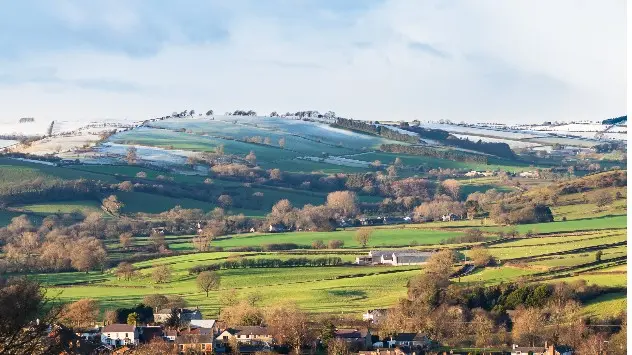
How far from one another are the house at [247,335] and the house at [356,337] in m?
2.29

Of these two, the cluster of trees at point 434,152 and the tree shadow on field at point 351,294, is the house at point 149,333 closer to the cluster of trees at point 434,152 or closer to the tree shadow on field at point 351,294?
the tree shadow on field at point 351,294

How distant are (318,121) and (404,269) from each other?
97.3 metres

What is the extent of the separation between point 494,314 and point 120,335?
13.0m

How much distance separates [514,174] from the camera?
114 metres

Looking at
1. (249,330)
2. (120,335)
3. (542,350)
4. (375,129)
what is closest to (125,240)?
(120,335)

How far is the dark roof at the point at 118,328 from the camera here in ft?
139

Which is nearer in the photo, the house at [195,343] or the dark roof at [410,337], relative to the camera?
the house at [195,343]

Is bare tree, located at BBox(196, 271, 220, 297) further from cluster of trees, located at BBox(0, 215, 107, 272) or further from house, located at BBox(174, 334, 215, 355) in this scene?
house, located at BBox(174, 334, 215, 355)

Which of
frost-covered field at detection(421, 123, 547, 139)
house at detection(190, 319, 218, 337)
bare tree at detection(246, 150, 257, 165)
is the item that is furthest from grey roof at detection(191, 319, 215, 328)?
frost-covered field at detection(421, 123, 547, 139)

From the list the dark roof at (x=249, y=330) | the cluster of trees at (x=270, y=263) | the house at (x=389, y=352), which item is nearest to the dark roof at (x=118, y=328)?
the dark roof at (x=249, y=330)

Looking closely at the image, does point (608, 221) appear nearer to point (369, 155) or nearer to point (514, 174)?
point (514, 174)

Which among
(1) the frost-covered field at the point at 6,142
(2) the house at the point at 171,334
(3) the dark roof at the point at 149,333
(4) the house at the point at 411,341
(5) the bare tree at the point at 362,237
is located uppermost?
(1) the frost-covered field at the point at 6,142

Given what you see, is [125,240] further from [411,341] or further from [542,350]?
[542,350]

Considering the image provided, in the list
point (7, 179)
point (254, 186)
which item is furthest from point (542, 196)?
point (7, 179)
